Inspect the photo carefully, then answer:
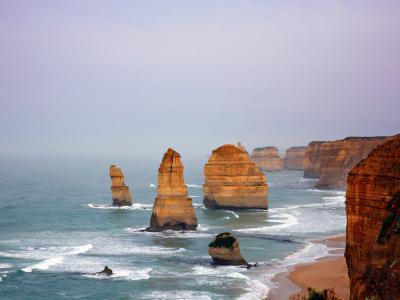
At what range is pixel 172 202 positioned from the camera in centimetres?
7000

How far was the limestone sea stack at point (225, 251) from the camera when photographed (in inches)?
2087

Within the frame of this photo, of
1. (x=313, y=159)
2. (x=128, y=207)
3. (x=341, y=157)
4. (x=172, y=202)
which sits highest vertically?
(x=313, y=159)

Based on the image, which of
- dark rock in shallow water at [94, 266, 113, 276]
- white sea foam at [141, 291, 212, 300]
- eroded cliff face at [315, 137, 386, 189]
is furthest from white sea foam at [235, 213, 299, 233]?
eroded cliff face at [315, 137, 386, 189]

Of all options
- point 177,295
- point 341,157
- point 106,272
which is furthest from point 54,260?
point 341,157

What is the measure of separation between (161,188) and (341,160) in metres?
68.4

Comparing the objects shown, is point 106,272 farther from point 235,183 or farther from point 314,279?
point 235,183

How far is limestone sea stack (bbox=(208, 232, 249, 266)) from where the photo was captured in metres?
53.0

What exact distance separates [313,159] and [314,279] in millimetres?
120356

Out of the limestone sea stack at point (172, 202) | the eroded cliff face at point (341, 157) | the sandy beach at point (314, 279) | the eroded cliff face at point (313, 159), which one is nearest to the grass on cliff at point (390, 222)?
the sandy beach at point (314, 279)

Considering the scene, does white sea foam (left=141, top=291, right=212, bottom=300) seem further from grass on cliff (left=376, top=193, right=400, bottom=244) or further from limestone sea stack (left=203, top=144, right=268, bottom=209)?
limestone sea stack (left=203, top=144, right=268, bottom=209)

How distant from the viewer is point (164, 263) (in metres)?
55.4

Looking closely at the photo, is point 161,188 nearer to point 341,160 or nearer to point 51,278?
point 51,278

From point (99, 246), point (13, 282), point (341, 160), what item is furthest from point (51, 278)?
point (341, 160)

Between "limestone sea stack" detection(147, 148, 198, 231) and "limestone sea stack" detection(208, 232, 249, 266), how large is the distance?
16.8 m
